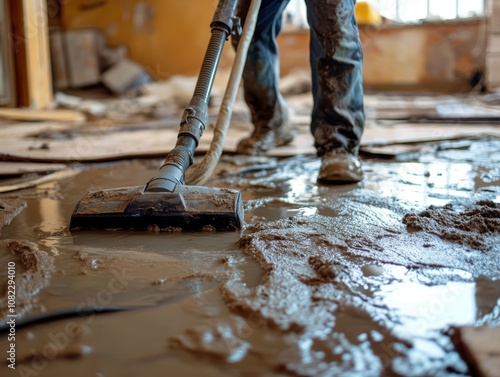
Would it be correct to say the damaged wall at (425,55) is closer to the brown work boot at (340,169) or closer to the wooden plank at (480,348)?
the brown work boot at (340,169)

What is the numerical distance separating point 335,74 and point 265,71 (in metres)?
0.59

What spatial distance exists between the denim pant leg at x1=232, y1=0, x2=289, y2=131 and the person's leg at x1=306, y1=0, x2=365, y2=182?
0.35 metres

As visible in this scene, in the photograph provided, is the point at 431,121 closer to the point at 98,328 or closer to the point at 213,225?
the point at 213,225

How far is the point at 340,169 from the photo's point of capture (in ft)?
6.79

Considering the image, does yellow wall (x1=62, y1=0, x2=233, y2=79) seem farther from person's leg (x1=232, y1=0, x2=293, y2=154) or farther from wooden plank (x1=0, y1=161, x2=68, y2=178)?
wooden plank (x1=0, y1=161, x2=68, y2=178)

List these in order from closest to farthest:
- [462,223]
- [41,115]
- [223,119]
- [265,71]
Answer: [462,223] → [223,119] → [265,71] → [41,115]

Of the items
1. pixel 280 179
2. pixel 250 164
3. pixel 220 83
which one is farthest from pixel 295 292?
pixel 220 83

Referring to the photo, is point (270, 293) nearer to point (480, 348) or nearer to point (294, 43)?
point (480, 348)

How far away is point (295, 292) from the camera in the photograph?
109 centimetres

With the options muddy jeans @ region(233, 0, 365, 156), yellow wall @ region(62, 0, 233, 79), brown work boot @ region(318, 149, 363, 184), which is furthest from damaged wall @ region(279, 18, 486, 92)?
brown work boot @ region(318, 149, 363, 184)

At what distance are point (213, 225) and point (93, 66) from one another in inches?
290

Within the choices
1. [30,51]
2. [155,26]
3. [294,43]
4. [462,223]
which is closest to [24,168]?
[462,223]

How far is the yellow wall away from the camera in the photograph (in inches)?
321

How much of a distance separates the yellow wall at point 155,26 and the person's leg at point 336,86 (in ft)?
20.2
